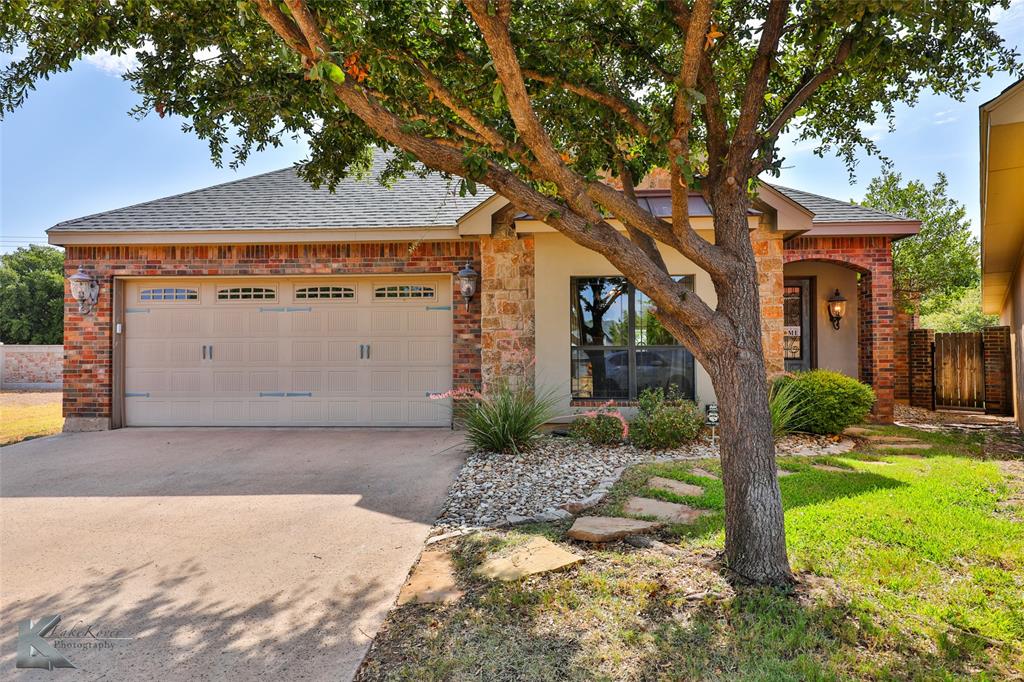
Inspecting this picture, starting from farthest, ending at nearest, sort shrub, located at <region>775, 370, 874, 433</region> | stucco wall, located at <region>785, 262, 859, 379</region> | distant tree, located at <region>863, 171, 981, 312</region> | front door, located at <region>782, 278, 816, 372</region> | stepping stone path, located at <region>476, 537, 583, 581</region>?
distant tree, located at <region>863, 171, 981, 312</region> → front door, located at <region>782, 278, 816, 372</region> → stucco wall, located at <region>785, 262, 859, 379</region> → shrub, located at <region>775, 370, 874, 433</region> → stepping stone path, located at <region>476, 537, 583, 581</region>

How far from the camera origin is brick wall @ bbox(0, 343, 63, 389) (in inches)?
698

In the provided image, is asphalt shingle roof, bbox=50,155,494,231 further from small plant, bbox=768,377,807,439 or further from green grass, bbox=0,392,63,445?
small plant, bbox=768,377,807,439

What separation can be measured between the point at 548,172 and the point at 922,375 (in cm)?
Result: 1231

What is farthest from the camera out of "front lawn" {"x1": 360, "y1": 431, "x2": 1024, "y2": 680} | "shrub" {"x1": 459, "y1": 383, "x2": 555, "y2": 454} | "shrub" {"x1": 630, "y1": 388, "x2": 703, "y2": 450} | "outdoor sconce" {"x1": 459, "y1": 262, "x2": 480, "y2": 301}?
"outdoor sconce" {"x1": 459, "y1": 262, "x2": 480, "y2": 301}

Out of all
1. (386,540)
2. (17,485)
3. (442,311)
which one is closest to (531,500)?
(386,540)

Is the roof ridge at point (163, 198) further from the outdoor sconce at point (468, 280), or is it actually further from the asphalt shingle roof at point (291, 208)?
the outdoor sconce at point (468, 280)

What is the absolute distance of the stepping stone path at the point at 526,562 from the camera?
330cm

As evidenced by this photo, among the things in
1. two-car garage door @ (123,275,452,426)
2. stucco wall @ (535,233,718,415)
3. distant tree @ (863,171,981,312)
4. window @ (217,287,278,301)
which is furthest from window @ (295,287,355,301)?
distant tree @ (863,171,981,312)

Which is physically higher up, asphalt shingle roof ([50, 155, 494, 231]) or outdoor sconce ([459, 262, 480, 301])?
asphalt shingle roof ([50, 155, 494, 231])

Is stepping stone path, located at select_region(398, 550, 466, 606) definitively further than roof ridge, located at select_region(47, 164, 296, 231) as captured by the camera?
No

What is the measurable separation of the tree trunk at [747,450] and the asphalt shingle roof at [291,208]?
5912mm

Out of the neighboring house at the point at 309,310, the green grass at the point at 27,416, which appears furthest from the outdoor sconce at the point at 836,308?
the green grass at the point at 27,416

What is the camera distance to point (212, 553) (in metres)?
3.84

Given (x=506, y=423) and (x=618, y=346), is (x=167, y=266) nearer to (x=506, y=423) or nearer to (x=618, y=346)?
(x=506, y=423)
